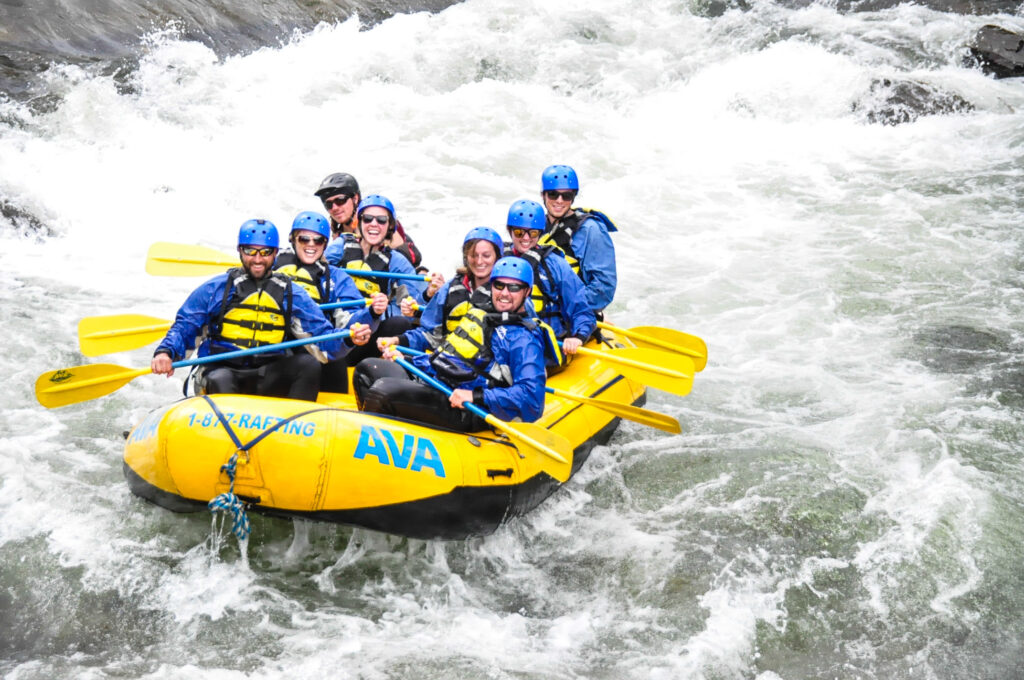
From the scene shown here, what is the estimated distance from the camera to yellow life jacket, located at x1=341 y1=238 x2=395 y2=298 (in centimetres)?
602

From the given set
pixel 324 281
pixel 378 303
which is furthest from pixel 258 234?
pixel 378 303

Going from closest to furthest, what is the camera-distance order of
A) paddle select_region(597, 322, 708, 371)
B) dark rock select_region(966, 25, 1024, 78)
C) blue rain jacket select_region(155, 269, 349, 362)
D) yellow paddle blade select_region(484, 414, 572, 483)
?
yellow paddle blade select_region(484, 414, 572, 483), blue rain jacket select_region(155, 269, 349, 362), paddle select_region(597, 322, 708, 371), dark rock select_region(966, 25, 1024, 78)

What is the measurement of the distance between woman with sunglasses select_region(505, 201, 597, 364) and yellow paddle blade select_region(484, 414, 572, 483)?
2.47 ft

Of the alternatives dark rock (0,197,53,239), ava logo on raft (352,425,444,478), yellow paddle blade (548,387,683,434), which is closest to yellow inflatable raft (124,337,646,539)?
ava logo on raft (352,425,444,478)

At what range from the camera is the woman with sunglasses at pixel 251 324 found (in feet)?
16.3

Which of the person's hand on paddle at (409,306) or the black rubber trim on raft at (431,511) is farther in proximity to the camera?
the person's hand on paddle at (409,306)

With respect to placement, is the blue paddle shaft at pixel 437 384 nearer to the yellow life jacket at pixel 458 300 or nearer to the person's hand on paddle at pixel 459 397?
A: the person's hand on paddle at pixel 459 397

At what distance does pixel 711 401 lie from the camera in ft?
23.2

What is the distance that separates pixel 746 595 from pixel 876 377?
9.70 feet

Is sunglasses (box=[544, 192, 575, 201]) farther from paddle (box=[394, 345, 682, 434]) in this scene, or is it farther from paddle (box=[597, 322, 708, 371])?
paddle (box=[394, 345, 682, 434])

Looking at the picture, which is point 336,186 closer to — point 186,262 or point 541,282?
point 186,262

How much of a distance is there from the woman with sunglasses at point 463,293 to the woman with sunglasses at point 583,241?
0.95m

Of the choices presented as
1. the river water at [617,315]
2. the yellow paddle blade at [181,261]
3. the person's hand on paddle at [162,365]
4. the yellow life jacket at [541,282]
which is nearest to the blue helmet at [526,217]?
the yellow life jacket at [541,282]

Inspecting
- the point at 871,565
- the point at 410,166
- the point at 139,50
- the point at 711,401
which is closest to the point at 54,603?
the point at 871,565
